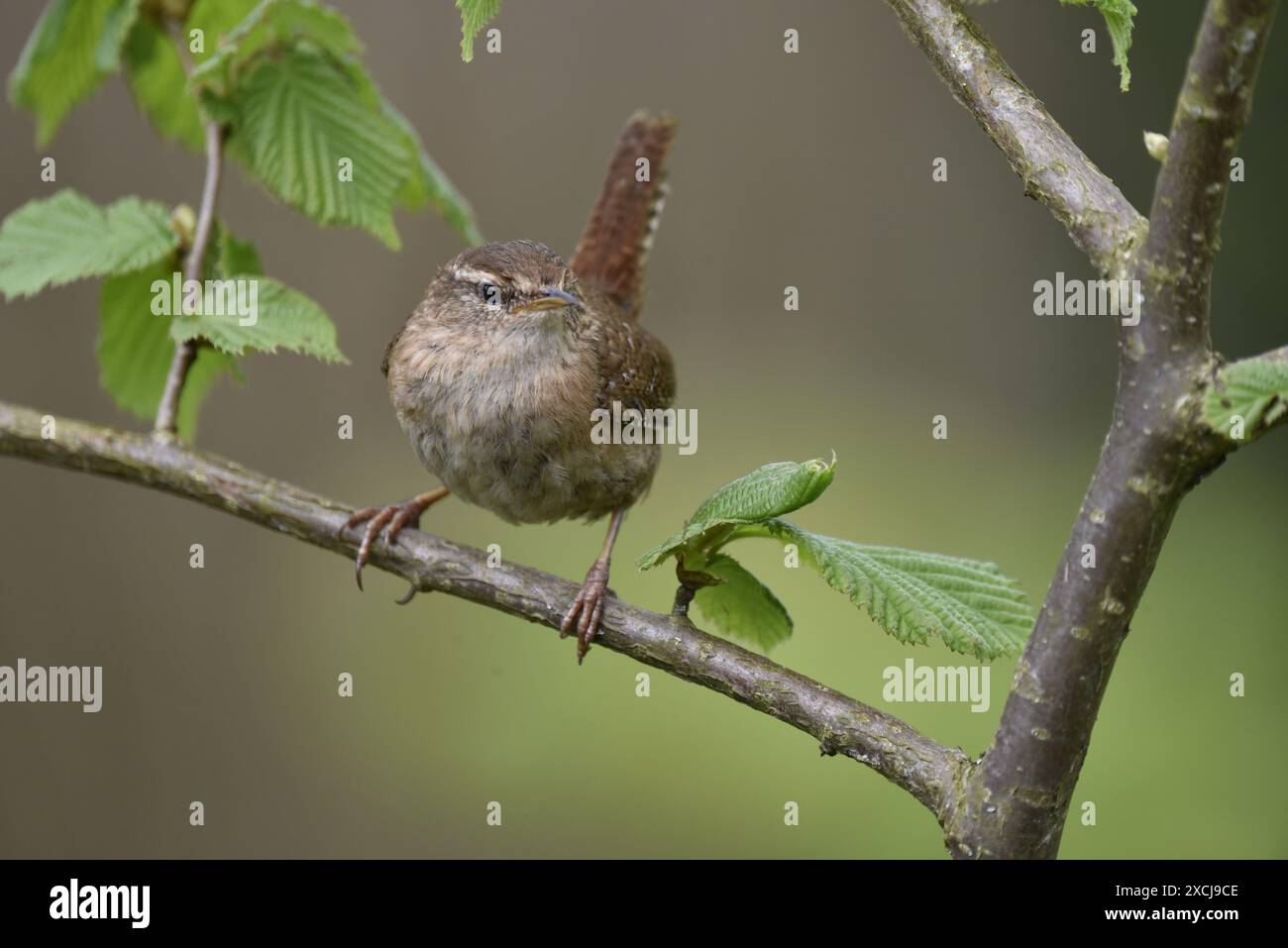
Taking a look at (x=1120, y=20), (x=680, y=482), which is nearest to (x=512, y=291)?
(x=1120, y=20)

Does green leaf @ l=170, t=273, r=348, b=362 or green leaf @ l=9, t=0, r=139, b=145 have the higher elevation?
green leaf @ l=9, t=0, r=139, b=145

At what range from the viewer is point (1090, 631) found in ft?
4.40

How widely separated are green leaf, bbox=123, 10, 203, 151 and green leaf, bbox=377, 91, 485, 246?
0.51 meters

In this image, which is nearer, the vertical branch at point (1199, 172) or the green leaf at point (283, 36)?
the vertical branch at point (1199, 172)

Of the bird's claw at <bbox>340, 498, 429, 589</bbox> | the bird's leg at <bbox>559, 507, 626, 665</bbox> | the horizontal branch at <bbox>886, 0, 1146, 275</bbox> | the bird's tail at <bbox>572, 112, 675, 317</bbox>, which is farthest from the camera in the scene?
the bird's tail at <bbox>572, 112, 675, 317</bbox>

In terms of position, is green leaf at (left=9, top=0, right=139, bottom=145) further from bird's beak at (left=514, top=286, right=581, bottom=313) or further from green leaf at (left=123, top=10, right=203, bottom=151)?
bird's beak at (left=514, top=286, right=581, bottom=313)

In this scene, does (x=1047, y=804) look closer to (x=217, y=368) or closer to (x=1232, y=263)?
(x=217, y=368)

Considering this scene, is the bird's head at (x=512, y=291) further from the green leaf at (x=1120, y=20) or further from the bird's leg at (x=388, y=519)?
the green leaf at (x=1120, y=20)

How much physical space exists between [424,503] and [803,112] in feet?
13.8

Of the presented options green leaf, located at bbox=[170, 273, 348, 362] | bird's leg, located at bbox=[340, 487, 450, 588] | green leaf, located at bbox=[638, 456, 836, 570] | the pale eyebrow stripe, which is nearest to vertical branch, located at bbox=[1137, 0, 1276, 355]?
green leaf, located at bbox=[638, 456, 836, 570]

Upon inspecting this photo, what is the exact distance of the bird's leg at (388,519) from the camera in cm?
237

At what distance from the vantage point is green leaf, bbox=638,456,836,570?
1.56 m

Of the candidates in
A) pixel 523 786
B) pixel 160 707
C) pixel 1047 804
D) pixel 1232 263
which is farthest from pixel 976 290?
pixel 1047 804

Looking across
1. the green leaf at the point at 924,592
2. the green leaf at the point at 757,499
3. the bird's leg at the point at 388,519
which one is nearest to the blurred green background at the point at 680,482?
the bird's leg at the point at 388,519
